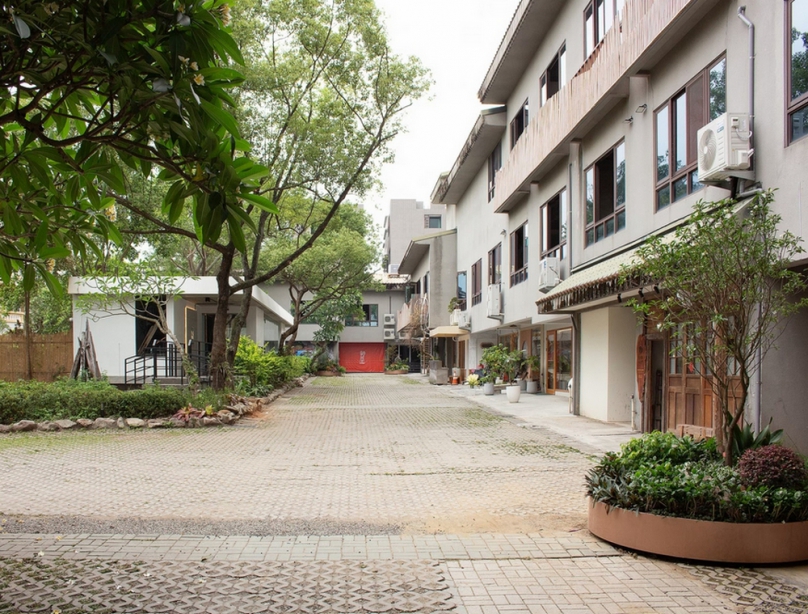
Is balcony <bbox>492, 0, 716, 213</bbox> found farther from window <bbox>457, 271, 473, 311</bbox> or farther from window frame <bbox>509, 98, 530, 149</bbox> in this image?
window <bbox>457, 271, 473, 311</bbox>

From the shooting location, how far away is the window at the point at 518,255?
2198 centimetres

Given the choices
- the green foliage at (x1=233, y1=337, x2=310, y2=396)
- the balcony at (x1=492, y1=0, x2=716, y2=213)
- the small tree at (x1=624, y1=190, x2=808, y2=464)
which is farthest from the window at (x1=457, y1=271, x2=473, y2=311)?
the small tree at (x1=624, y1=190, x2=808, y2=464)

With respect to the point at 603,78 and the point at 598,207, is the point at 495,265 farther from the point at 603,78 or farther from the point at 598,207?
the point at 603,78

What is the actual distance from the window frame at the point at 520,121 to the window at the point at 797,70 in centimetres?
1327

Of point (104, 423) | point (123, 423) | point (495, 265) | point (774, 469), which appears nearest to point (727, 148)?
point (774, 469)

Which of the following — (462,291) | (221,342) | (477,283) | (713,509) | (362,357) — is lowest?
(362,357)

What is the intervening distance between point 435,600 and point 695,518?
2.23m

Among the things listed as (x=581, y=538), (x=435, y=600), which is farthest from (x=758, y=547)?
(x=435, y=600)

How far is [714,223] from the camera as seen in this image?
21.8 feet

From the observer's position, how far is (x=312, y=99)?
20.2 m

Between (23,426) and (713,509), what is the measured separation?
516 inches

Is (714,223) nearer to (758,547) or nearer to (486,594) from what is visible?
(758,547)

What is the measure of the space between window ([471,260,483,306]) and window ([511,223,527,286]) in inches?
240

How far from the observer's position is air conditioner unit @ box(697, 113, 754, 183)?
8.46 meters
